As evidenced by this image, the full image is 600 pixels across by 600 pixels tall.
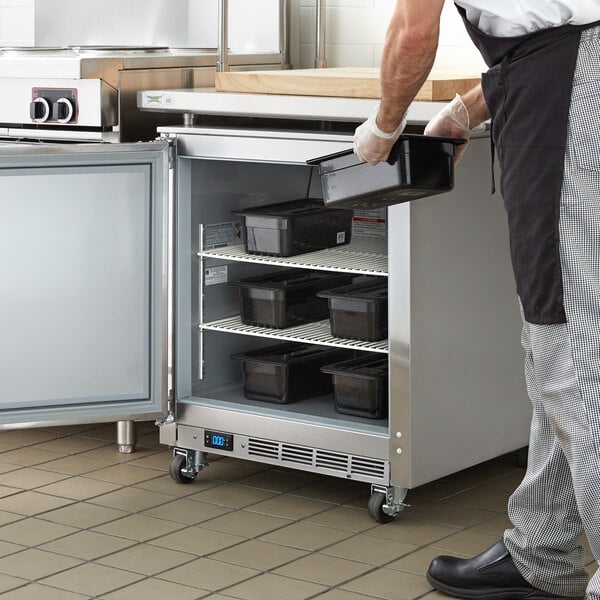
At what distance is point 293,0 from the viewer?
14.4 feet

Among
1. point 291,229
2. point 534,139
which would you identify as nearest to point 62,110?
point 291,229

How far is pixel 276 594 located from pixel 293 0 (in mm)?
2347

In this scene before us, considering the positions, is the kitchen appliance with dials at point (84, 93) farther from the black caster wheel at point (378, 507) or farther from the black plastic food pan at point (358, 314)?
the black caster wheel at point (378, 507)

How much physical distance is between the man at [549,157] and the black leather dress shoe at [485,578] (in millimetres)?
432

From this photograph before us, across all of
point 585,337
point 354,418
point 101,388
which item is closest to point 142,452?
point 101,388

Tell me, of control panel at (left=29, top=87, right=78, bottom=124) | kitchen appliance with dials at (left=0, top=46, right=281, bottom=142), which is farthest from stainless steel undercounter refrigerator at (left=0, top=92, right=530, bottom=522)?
control panel at (left=29, top=87, right=78, bottom=124)

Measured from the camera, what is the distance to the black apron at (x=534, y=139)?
221 cm

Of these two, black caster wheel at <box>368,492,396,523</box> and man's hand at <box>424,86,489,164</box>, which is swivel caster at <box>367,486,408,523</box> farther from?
man's hand at <box>424,86,489,164</box>

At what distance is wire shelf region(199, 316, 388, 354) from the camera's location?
346 cm

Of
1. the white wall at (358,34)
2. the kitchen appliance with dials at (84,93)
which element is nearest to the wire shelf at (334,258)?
the kitchen appliance with dials at (84,93)

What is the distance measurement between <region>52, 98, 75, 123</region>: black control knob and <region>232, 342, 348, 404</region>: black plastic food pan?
34.9 inches

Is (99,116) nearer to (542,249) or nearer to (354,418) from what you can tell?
(354,418)

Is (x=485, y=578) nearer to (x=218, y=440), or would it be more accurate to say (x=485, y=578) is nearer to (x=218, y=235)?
(x=218, y=440)

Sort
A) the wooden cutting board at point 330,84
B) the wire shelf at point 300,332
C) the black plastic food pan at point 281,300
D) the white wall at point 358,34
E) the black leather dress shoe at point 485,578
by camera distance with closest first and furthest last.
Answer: the black leather dress shoe at point 485,578
the wooden cutting board at point 330,84
the wire shelf at point 300,332
the black plastic food pan at point 281,300
the white wall at point 358,34
